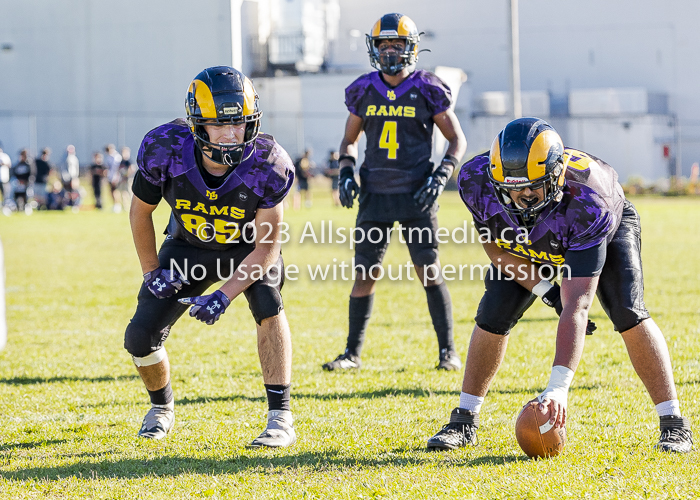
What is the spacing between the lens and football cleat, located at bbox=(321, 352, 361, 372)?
18.0 ft

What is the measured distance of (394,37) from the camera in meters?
5.52

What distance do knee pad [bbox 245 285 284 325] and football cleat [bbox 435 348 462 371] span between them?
1808 millimetres

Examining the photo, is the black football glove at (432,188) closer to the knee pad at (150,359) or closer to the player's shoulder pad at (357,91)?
the player's shoulder pad at (357,91)

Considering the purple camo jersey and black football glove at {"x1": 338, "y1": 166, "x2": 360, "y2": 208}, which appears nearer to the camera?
the purple camo jersey

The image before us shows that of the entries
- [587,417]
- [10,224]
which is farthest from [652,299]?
[10,224]

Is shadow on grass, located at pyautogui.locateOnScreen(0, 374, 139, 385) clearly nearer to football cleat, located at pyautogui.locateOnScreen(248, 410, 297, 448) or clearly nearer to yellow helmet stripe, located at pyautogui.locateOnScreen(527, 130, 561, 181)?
Answer: football cleat, located at pyautogui.locateOnScreen(248, 410, 297, 448)

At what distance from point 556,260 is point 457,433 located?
926mm

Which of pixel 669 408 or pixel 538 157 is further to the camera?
pixel 669 408

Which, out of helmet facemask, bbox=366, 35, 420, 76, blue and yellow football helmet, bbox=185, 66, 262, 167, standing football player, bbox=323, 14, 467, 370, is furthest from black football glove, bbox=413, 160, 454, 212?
blue and yellow football helmet, bbox=185, 66, 262, 167

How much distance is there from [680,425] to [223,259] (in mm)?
2271

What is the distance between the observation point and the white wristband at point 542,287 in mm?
3715

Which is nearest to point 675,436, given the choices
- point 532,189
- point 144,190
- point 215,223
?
point 532,189

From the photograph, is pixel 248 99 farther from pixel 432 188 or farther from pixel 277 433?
pixel 432 188

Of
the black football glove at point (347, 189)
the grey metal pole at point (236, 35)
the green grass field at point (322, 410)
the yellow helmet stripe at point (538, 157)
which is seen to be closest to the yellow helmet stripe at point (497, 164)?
the yellow helmet stripe at point (538, 157)
